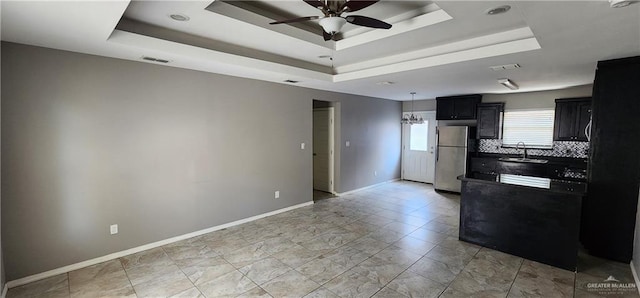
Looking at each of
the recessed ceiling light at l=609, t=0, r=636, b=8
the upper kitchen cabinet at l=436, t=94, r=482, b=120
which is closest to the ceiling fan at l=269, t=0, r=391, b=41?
the recessed ceiling light at l=609, t=0, r=636, b=8

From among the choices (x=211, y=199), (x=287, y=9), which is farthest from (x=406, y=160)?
(x=287, y=9)

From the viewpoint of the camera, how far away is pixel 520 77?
4242 millimetres

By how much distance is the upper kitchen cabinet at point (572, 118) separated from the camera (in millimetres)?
5121

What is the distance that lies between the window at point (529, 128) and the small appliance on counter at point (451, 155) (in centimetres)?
70

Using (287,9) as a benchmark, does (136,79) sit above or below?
below

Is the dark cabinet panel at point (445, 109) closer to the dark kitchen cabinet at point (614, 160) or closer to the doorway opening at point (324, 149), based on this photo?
the doorway opening at point (324, 149)

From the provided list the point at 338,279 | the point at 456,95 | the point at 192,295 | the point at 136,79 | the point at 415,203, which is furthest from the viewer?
the point at 456,95

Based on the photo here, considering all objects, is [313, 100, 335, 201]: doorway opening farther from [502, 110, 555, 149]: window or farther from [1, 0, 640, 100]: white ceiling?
[502, 110, 555, 149]: window

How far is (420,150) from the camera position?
25.3 feet

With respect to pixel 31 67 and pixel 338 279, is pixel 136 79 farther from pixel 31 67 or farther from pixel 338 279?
pixel 338 279

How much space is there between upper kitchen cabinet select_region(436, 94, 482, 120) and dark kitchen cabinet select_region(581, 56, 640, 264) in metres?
3.06

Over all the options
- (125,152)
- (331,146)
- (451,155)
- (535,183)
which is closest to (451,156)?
(451,155)

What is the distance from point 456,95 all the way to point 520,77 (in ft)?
7.49

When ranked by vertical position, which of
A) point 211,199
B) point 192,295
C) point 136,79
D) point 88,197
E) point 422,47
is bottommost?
point 192,295
